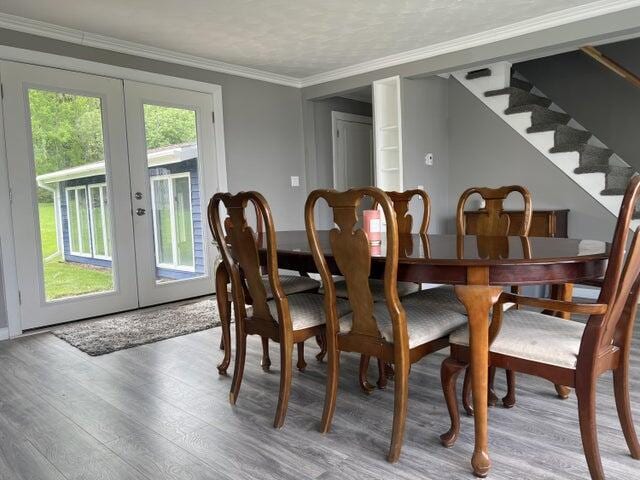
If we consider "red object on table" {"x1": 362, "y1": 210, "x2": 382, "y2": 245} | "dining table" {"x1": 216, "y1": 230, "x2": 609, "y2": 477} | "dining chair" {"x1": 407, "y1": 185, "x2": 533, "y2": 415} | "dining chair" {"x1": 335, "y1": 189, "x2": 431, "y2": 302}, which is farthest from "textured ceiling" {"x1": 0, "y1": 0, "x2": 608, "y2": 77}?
"dining table" {"x1": 216, "y1": 230, "x2": 609, "y2": 477}

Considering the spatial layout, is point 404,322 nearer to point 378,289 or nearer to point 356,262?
point 356,262

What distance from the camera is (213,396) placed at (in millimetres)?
2348

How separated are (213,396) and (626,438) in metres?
1.73

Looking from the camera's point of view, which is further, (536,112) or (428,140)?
(428,140)

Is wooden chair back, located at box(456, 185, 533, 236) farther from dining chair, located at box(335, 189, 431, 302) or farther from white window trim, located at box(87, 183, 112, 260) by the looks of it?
white window trim, located at box(87, 183, 112, 260)

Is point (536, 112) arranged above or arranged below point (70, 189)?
above

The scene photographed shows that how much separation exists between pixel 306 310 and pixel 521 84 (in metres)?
4.58

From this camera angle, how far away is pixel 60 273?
3.78 m

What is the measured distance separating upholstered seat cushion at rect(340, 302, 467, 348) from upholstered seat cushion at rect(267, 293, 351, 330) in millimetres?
178

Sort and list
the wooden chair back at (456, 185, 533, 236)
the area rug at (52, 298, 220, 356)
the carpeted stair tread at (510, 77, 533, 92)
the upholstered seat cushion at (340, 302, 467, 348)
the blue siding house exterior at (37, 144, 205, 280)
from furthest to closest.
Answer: the carpeted stair tread at (510, 77, 533, 92) < the blue siding house exterior at (37, 144, 205, 280) < the area rug at (52, 298, 220, 356) < the wooden chair back at (456, 185, 533, 236) < the upholstered seat cushion at (340, 302, 467, 348)

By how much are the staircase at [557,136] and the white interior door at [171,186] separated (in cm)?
282

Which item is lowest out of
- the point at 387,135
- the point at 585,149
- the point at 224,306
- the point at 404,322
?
the point at 224,306

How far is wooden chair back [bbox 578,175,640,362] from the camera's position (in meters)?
1.36

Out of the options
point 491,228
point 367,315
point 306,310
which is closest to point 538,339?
point 367,315
